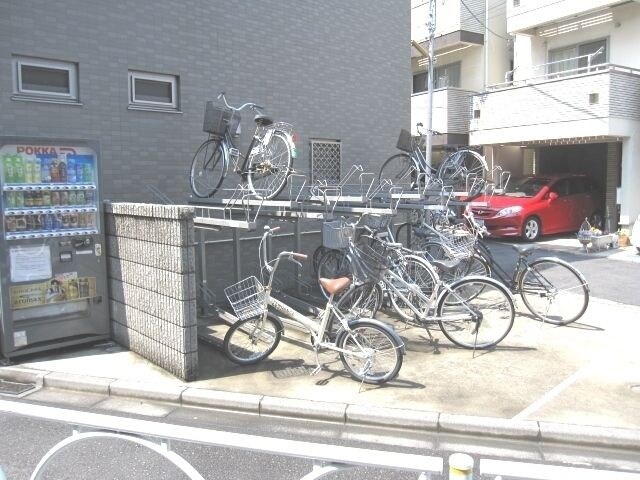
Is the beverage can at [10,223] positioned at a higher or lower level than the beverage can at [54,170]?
lower

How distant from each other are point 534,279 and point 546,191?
8358mm

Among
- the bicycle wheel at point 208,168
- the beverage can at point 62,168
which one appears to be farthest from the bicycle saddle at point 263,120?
the beverage can at point 62,168

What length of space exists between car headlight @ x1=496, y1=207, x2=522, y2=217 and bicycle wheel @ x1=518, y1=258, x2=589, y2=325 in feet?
22.2

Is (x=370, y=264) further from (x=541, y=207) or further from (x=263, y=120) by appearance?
(x=541, y=207)

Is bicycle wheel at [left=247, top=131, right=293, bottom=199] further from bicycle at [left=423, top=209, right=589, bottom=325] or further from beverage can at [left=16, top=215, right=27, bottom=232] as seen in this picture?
bicycle at [left=423, top=209, right=589, bottom=325]

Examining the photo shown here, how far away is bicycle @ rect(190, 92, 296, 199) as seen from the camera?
6121 millimetres

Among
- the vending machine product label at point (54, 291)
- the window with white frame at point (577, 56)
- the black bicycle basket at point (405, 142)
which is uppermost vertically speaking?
the window with white frame at point (577, 56)

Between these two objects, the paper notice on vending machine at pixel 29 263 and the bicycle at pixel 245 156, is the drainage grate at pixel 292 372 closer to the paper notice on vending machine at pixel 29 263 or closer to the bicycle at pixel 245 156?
the bicycle at pixel 245 156

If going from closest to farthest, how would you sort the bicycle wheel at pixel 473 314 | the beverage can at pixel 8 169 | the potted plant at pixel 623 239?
1. the beverage can at pixel 8 169
2. the bicycle wheel at pixel 473 314
3. the potted plant at pixel 623 239

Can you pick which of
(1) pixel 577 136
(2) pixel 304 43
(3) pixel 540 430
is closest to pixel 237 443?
(3) pixel 540 430

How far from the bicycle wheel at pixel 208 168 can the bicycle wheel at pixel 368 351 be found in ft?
9.67

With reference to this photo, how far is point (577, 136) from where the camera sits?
45.3 feet

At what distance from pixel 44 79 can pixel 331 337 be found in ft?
15.2

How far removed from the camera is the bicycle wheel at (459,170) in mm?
8375
